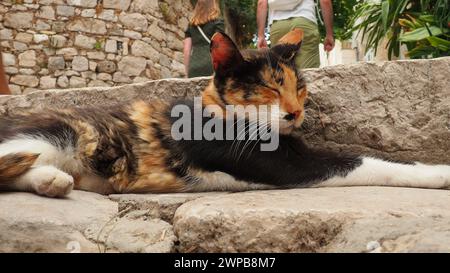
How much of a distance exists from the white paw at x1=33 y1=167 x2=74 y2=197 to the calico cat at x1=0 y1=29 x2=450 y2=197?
200 mm

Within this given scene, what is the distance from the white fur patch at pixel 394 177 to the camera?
2.23 metres

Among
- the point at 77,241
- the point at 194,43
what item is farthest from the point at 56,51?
the point at 77,241

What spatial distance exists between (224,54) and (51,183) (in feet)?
3.28

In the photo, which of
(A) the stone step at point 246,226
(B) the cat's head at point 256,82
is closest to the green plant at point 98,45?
(B) the cat's head at point 256,82

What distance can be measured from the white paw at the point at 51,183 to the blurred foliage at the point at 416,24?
3744 millimetres

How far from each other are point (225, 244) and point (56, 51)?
7696 millimetres

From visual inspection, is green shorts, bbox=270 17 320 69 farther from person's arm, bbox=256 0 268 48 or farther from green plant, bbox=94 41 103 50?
green plant, bbox=94 41 103 50

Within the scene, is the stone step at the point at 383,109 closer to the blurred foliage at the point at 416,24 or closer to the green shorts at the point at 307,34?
the green shorts at the point at 307,34

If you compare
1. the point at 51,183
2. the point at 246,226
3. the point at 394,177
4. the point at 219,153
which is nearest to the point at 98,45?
the point at 219,153

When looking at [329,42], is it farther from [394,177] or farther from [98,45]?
[98,45]

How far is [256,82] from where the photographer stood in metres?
2.30

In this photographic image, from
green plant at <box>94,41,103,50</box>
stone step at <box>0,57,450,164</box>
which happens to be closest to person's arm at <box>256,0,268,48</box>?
stone step at <box>0,57,450,164</box>

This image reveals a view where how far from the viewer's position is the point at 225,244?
157cm

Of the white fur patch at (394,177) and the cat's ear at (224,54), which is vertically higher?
the cat's ear at (224,54)
